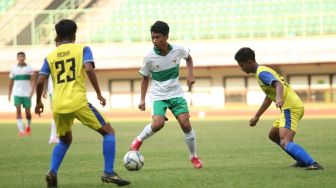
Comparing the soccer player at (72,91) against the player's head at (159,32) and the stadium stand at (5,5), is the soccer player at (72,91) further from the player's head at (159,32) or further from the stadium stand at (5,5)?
the stadium stand at (5,5)

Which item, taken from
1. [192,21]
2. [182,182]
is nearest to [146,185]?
[182,182]

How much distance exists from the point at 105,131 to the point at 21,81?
11788 millimetres

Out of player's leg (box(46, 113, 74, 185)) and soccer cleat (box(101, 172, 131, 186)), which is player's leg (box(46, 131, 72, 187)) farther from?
soccer cleat (box(101, 172, 131, 186))

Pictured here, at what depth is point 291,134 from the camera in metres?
9.48

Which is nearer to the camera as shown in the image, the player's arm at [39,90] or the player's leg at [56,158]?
the player's leg at [56,158]

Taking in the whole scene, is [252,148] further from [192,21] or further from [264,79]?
[192,21]

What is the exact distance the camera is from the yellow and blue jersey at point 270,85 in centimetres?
925

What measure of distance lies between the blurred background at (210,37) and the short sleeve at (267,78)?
25.4 metres

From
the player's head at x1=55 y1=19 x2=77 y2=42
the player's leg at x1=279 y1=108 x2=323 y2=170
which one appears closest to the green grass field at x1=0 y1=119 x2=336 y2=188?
the player's leg at x1=279 y1=108 x2=323 y2=170

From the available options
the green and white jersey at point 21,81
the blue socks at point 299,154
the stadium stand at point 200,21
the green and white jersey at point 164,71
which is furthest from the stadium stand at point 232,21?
the blue socks at point 299,154

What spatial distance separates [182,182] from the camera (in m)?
8.12

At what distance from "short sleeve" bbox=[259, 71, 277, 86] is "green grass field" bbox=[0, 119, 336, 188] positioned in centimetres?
110

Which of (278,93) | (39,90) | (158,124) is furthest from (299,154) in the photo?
(39,90)

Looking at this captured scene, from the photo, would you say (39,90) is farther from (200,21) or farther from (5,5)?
(5,5)
